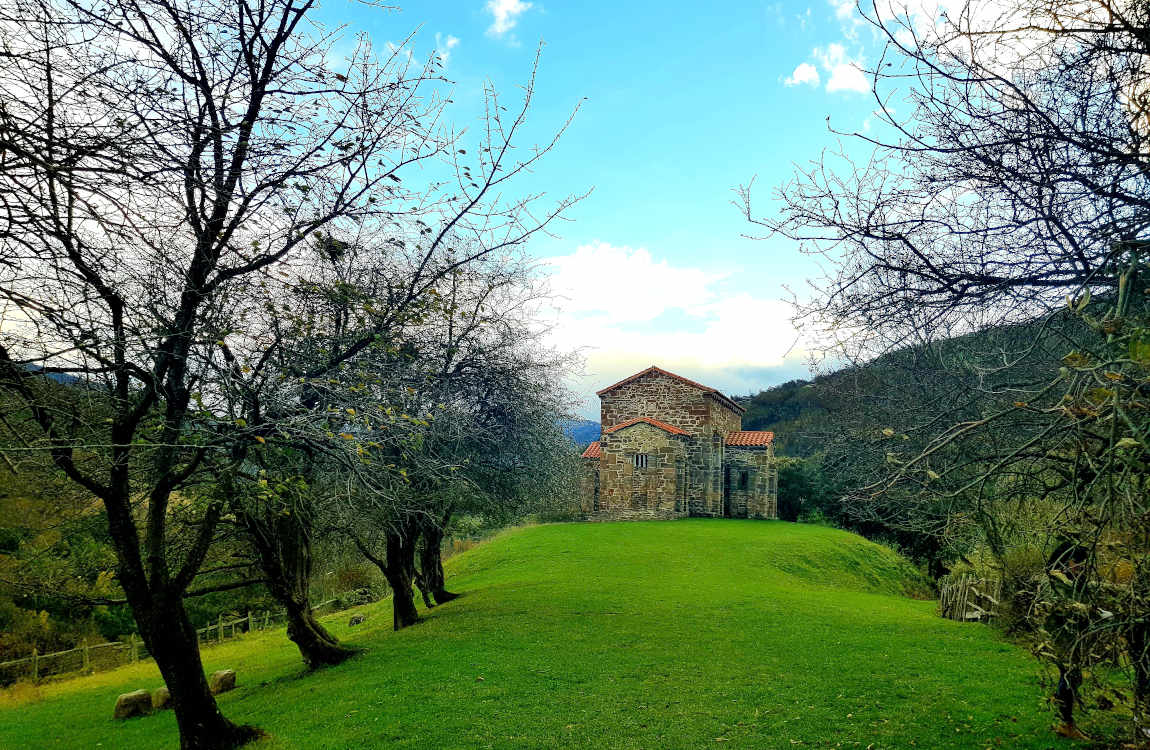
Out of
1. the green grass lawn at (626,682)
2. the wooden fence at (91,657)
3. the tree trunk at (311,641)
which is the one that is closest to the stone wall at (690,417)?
the green grass lawn at (626,682)

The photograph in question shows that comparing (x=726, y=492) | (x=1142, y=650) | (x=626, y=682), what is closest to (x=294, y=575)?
(x=626, y=682)

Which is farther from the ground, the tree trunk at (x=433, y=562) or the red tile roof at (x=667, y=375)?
the red tile roof at (x=667, y=375)

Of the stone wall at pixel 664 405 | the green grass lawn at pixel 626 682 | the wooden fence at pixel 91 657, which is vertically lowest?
the wooden fence at pixel 91 657

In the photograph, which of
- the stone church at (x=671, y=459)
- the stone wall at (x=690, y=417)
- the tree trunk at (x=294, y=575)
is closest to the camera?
the tree trunk at (x=294, y=575)

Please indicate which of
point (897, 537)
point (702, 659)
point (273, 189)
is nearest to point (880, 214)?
point (273, 189)

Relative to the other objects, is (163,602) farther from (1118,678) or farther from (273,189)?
(1118,678)

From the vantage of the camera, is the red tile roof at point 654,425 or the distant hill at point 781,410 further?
the distant hill at point 781,410

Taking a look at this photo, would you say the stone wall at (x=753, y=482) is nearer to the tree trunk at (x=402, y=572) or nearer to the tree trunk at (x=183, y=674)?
the tree trunk at (x=402, y=572)

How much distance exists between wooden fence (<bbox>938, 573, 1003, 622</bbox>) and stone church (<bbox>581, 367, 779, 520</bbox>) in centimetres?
1920

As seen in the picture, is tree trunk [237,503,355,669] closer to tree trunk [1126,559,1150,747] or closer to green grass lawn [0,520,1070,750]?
green grass lawn [0,520,1070,750]

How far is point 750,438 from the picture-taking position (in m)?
37.9

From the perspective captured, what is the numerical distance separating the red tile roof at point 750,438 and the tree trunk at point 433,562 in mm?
23496

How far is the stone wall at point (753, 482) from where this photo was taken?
35906 mm

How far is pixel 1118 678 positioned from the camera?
907 cm
